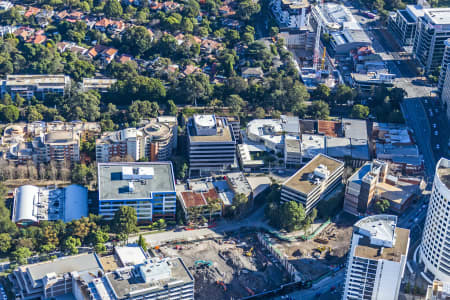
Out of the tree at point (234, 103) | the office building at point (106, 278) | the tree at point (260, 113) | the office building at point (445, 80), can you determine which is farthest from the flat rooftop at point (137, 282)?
the office building at point (445, 80)

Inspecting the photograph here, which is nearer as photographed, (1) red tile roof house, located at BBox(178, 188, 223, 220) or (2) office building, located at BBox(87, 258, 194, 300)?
(2) office building, located at BBox(87, 258, 194, 300)

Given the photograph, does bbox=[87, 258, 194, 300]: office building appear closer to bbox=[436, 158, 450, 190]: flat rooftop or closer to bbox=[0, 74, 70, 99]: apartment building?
bbox=[436, 158, 450, 190]: flat rooftop

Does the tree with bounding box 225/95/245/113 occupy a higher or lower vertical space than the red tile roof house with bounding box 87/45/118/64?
lower

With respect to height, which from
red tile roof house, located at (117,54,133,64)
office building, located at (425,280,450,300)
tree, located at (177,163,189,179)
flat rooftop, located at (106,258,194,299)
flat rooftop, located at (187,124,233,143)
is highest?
red tile roof house, located at (117,54,133,64)

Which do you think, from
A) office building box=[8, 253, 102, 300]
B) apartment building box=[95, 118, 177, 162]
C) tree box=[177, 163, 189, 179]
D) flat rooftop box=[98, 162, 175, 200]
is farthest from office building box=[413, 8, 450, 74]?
office building box=[8, 253, 102, 300]

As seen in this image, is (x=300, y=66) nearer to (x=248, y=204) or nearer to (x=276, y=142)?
(x=276, y=142)

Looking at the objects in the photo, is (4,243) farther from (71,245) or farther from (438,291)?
(438,291)

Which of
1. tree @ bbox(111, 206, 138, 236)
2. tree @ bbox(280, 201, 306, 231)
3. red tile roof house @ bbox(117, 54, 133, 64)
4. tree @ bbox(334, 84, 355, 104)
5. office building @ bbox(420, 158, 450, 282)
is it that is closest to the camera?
office building @ bbox(420, 158, 450, 282)

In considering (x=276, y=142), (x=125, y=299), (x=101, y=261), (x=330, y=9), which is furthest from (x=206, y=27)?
(x=125, y=299)
